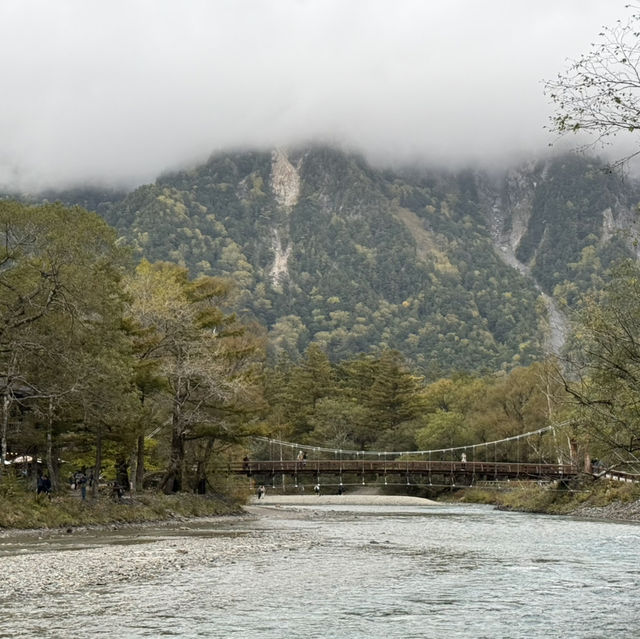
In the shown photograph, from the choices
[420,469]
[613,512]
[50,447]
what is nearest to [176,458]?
[50,447]

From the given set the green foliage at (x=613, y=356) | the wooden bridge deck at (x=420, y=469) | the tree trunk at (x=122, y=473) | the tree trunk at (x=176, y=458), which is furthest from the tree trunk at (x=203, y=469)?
the green foliage at (x=613, y=356)

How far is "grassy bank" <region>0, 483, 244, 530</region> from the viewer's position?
113 ft

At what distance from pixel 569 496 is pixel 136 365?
120 feet

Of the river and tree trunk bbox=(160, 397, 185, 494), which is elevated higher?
tree trunk bbox=(160, 397, 185, 494)

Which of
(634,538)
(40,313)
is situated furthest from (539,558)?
(40,313)

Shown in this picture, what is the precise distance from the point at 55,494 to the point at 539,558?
21.3m

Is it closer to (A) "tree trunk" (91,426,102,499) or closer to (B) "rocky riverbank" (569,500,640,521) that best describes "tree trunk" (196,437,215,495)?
(A) "tree trunk" (91,426,102,499)

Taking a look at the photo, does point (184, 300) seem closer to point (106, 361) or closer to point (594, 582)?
point (106, 361)

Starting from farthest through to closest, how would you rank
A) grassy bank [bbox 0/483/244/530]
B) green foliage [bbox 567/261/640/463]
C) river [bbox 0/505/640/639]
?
grassy bank [bbox 0/483/244/530]
green foliage [bbox 567/261/640/463]
river [bbox 0/505/640/639]

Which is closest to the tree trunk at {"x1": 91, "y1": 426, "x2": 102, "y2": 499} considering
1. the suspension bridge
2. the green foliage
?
the green foliage

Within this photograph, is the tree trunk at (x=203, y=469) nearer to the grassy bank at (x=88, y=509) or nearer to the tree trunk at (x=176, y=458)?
the tree trunk at (x=176, y=458)

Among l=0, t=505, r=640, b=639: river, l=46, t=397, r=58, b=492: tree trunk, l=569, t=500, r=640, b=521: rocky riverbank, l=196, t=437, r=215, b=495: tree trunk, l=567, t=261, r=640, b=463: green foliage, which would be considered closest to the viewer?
l=0, t=505, r=640, b=639: river

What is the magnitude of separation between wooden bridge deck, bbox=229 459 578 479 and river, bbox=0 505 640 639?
122 feet

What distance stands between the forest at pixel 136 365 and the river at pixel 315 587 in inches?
134
